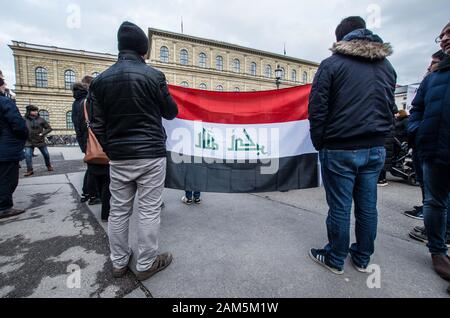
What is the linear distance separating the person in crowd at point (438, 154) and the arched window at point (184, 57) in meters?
40.7

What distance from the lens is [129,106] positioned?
67.4 inches

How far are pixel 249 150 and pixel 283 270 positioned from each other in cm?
157

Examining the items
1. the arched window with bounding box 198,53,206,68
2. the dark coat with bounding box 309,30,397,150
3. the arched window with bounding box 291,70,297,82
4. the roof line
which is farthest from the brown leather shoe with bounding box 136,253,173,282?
the arched window with bounding box 291,70,297,82

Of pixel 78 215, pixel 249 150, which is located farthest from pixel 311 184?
pixel 78 215

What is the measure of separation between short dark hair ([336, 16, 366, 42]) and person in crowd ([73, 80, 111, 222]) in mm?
2703

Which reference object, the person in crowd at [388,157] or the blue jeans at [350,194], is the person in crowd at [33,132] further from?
the person in crowd at [388,157]

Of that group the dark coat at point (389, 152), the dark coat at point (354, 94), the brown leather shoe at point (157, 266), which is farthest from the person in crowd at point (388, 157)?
the brown leather shoe at point (157, 266)

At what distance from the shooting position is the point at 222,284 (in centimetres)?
173

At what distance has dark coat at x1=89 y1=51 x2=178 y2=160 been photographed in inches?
67.2

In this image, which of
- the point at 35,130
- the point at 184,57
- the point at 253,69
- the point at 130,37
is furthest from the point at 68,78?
the point at 130,37

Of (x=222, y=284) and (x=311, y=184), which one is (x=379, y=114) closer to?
(x=311, y=184)

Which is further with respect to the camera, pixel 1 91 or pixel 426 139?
pixel 1 91

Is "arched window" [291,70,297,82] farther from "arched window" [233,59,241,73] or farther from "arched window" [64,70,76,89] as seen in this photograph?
"arched window" [64,70,76,89]

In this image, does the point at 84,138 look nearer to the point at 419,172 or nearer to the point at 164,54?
the point at 419,172
